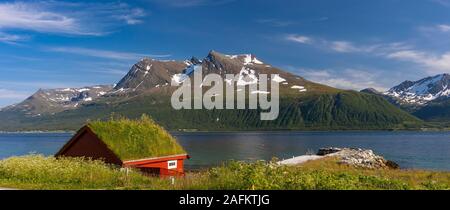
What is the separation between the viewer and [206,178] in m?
21.5

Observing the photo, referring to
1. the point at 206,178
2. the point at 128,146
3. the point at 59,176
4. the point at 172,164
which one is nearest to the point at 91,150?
the point at 128,146

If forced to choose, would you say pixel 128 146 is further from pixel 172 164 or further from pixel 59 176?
pixel 59 176

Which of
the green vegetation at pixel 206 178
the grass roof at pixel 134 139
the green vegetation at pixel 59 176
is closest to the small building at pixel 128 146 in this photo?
the grass roof at pixel 134 139

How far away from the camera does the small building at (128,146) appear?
1427 inches

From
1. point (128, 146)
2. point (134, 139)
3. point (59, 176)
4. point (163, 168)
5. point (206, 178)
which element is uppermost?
point (134, 139)

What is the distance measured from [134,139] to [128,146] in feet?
3.50

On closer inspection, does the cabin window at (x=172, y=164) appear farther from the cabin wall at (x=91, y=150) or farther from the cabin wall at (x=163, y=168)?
the cabin wall at (x=91, y=150)

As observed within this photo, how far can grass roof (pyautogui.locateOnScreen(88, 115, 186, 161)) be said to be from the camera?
36.5m

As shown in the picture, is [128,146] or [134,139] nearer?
[128,146]
